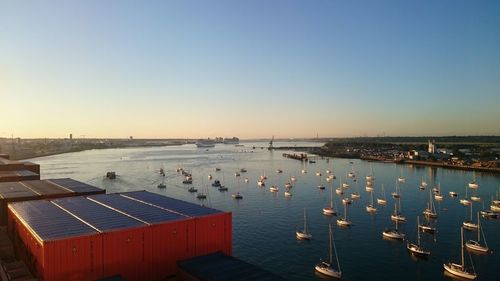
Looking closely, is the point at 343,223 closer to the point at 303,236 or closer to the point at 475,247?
the point at 303,236

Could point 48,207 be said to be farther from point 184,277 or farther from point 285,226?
point 285,226

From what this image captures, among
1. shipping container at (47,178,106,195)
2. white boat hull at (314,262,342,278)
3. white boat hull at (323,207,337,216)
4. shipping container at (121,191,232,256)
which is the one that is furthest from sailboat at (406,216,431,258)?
shipping container at (47,178,106,195)

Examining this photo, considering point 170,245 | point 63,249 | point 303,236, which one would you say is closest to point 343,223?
point 303,236

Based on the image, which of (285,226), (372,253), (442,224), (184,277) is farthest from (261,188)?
(184,277)

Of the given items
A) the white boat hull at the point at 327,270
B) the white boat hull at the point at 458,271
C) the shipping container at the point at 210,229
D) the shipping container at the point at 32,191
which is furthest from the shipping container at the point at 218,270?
the white boat hull at the point at 458,271

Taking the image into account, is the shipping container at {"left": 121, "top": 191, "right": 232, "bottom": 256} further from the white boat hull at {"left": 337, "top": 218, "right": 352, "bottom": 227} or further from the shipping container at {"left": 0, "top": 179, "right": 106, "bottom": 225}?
the white boat hull at {"left": 337, "top": 218, "right": 352, "bottom": 227}

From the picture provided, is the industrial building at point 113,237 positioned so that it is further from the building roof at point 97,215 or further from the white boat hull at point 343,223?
the white boat hull at point 343,223
